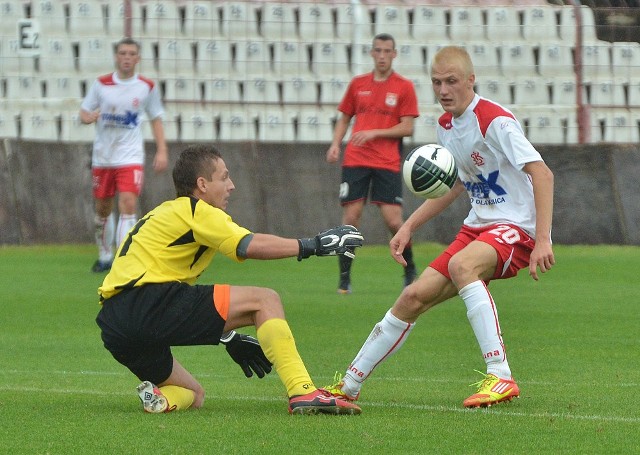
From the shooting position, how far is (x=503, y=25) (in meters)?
19.5

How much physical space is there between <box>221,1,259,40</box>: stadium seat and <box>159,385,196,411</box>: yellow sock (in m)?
12.7

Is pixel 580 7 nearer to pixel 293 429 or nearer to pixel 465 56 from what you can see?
pixel 465 56

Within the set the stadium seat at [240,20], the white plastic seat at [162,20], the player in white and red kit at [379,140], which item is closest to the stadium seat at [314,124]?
the stadium seat at [240,20]

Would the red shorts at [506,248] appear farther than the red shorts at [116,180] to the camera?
No

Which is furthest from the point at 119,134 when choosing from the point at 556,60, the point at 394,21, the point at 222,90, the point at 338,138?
the point at 556,60

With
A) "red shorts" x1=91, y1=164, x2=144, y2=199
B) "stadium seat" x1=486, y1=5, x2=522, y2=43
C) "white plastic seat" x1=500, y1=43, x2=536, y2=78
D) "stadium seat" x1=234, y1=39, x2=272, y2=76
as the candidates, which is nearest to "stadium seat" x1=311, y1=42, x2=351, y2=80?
"stadium seat" x1=234, y1=39, x2=272, y2=76

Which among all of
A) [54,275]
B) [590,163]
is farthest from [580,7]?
[54,275]

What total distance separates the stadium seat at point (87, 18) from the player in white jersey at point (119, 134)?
5.25 metres

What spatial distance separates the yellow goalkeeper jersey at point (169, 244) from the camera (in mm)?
6293

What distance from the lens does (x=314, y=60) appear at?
62.3ft

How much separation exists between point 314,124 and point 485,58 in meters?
2.77

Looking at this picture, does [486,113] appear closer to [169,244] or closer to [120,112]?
[169,244]

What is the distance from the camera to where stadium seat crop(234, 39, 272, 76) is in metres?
18.9

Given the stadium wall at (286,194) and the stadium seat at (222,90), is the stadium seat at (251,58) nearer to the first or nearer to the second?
the stadium seat at (222,90)
